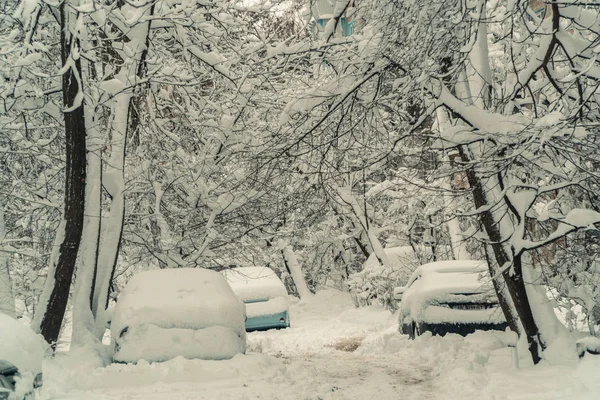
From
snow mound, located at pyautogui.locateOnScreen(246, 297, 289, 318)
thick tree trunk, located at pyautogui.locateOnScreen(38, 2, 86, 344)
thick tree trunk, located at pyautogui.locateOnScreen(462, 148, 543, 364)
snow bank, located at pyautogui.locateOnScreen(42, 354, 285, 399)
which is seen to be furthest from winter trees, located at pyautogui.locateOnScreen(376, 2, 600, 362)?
snow mound, located at pyautogui.locateOnScreen(246, 297, 289, 318)

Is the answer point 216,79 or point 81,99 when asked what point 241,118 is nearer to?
point 216,79

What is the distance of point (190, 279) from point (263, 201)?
13.4ft

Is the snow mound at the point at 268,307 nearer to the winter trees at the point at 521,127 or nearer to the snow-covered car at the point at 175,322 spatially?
the snow-covered car at the point at 175,322

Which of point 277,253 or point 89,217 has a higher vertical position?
point 277,253

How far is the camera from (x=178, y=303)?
927 cm

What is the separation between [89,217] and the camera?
32.6 ft

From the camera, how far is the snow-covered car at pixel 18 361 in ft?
15.7

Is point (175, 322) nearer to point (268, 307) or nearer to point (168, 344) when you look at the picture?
point (168, 344)

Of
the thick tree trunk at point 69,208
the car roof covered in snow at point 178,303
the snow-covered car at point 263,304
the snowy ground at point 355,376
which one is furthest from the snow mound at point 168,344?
the snow-covered car at point 263,304

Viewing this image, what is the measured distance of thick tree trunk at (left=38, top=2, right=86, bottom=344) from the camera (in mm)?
9125

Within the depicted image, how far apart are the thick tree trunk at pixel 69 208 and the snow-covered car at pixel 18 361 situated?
13.3 ft

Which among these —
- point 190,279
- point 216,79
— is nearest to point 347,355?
point 190,279

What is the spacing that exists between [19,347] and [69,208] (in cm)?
464

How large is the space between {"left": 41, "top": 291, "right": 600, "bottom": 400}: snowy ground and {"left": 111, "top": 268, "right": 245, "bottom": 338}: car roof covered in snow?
24.6 inches
